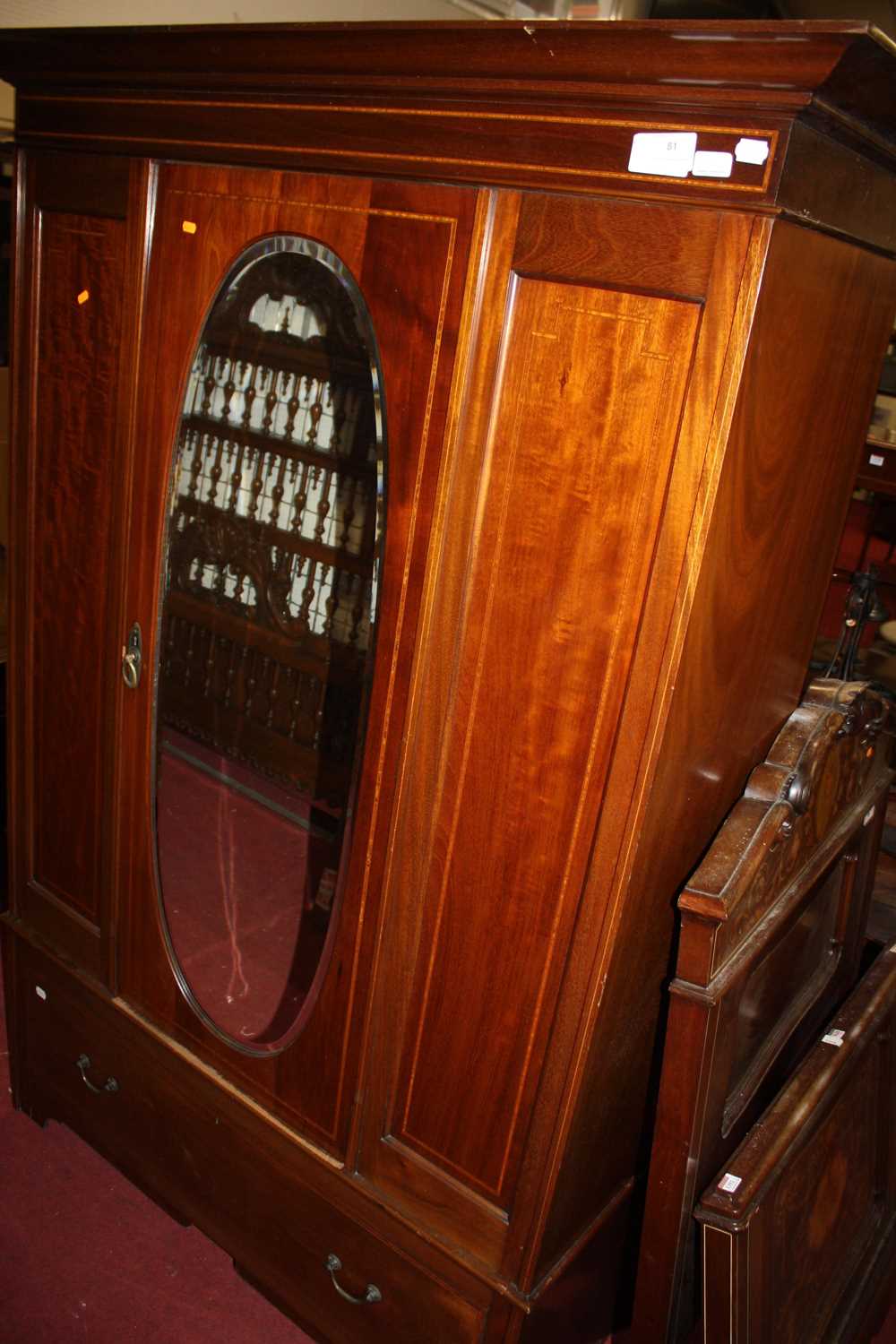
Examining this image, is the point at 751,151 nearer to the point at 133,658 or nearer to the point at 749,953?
the point at 749,953

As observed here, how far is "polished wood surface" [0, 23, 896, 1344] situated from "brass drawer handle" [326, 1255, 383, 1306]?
19mm

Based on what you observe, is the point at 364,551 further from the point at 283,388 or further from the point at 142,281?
the point at 142,281

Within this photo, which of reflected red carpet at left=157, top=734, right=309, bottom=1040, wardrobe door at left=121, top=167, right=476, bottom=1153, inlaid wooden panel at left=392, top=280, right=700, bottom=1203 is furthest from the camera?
reflected red carpet at left=157, top=734, right=309, bottom=1040

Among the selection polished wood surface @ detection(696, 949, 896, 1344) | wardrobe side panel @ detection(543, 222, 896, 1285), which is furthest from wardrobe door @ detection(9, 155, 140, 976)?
polished wood surface @ detection(696, 949, 896, 1344)

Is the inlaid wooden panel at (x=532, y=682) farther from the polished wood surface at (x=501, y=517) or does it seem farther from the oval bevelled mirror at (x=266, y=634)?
the oval bevelled mirror at (x=266, y=634)

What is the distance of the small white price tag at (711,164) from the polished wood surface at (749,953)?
719 mm

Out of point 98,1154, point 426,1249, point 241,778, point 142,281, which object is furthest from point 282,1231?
point 142,281

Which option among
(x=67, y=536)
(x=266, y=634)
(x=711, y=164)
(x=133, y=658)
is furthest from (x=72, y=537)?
(x=711, y=164)

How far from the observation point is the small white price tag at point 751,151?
92 centimetres

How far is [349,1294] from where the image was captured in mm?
1560

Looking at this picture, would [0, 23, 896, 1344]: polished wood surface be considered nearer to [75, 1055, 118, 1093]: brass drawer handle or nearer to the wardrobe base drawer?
the wardrobe base drawer

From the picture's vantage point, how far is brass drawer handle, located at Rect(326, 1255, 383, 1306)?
1.52 metres

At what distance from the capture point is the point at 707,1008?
4.10ft

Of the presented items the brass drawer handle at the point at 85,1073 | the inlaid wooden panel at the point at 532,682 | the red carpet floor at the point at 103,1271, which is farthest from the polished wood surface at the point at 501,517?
the brass drawer handle at the point at 85,1073
